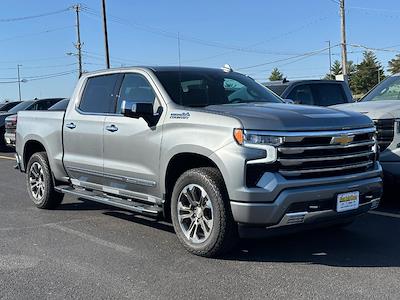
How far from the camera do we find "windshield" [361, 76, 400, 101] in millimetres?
8422

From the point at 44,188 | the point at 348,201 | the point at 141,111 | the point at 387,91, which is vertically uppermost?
the point at 387,91

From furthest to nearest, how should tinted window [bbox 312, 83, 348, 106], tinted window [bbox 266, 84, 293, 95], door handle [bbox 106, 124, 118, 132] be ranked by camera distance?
tinted window [bbox 312, 83, 348, 106]
tinted window [bbox 266, 84, 293, 95]
door handle [bbox 106, 124, 118, 132]

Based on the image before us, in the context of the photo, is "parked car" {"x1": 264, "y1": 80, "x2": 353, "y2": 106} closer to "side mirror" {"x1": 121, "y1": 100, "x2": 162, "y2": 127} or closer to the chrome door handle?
the chrome door handle

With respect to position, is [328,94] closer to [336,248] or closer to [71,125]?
[71,125]

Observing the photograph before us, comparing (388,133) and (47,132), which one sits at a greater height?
(47,132)

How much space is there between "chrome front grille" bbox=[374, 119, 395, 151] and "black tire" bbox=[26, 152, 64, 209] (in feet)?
14.5

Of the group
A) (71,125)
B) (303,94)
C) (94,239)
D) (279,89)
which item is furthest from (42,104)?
(94,239)

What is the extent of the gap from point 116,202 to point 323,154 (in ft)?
8.15

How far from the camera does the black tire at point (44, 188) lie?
7.61 meters

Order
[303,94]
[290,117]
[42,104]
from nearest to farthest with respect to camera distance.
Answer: [290,117] → [303,94] → [42,104]

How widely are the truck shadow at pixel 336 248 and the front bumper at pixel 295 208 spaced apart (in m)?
0.44

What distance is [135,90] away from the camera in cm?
629

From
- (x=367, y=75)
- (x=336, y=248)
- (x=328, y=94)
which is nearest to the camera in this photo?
(x=336, y=248)

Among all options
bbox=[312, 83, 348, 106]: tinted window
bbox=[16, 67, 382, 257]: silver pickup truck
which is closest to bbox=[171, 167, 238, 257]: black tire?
bbox=[16, 67, 382, 257]: silver pickup truck
